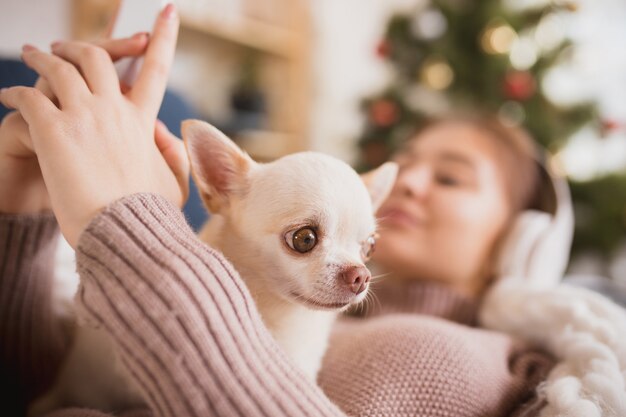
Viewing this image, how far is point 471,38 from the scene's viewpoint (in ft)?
6.36

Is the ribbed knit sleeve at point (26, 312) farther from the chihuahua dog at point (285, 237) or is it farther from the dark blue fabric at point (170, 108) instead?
the dark blue fabric at point (170, 108)

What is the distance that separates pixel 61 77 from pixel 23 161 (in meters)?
0.16

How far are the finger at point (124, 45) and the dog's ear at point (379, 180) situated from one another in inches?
15.2

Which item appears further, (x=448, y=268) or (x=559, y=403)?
(x=448, y=268)

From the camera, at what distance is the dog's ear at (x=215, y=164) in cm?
63

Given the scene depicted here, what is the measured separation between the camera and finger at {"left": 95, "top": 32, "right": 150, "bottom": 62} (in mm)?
650

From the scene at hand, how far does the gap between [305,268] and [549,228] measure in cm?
81

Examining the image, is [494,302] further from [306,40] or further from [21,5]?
[306,40]

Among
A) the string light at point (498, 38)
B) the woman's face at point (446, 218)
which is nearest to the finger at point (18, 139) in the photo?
the woman's face at point (446, 218)

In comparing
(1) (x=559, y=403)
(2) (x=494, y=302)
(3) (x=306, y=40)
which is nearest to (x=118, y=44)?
(1) (x=559, y=403)

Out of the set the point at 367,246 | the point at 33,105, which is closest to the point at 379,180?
the point at 367,246

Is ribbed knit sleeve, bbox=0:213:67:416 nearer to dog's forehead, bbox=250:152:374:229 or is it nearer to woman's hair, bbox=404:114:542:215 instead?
dog's forehead, bbox=250:152:374:229

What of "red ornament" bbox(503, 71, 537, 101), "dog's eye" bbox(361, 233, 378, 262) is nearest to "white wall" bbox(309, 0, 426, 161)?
"red ornament" bbox(503, 71, 537, 101)

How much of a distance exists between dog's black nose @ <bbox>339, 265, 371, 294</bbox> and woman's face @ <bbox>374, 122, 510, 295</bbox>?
0.57m
